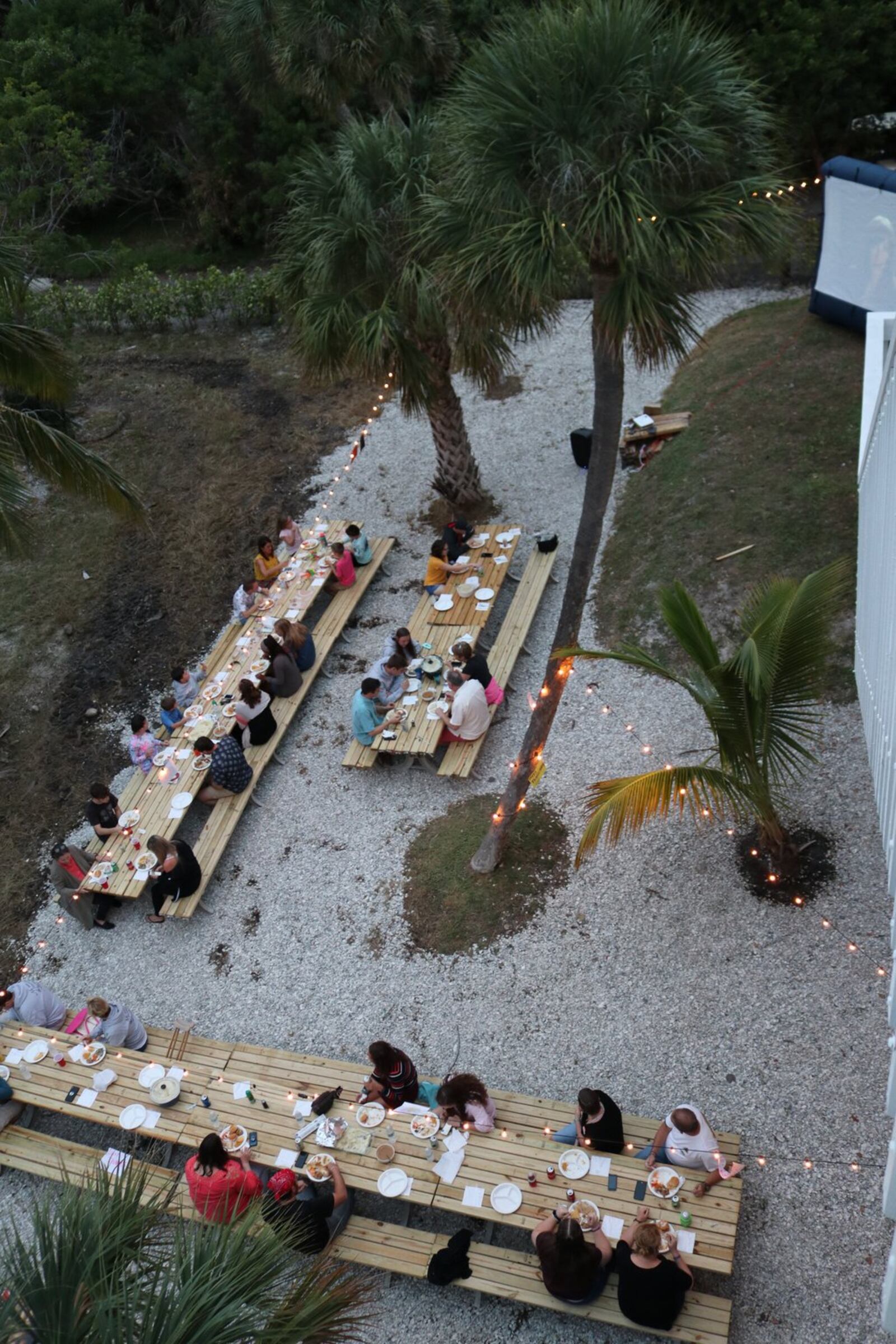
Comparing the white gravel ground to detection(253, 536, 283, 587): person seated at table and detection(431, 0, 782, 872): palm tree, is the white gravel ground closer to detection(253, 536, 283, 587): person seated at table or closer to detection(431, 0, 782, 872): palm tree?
detection(253, 536, 283, 587): person seated at table

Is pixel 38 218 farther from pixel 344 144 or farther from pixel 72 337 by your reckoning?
pixel 344 144

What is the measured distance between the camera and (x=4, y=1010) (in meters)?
10.4

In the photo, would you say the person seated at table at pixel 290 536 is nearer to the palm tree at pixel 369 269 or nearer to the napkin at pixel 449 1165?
the palm tree at pixel 369 269

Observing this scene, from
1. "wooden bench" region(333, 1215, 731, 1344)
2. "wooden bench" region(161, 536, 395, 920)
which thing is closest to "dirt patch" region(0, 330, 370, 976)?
"wooden bench" region(161, 536, 395, 920)

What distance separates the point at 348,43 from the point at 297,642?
10477 mm

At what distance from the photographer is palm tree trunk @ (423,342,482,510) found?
14.0m

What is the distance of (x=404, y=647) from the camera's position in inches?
510

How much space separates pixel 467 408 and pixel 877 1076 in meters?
13.2

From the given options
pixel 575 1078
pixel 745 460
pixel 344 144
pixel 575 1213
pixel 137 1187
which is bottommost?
pixel 575 1078

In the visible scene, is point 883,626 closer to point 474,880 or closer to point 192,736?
point 474,880

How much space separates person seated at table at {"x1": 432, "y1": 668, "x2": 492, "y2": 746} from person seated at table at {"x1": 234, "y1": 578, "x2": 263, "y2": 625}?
3634mm

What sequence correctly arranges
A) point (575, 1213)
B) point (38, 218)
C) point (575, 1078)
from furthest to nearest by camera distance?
point (38, 218)
point (575, 1078)
point (575, 1213)

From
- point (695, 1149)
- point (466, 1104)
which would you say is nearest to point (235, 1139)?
point (466, 1104)

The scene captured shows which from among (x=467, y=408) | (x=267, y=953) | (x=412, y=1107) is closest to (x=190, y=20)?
(x=467, y=408)
